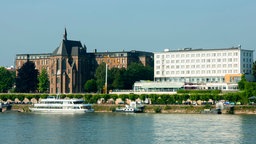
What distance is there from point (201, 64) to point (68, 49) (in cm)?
3676

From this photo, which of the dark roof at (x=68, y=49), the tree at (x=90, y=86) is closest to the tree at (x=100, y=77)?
the tree at (x=90, y=86)

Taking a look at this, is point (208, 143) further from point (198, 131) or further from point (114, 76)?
point (114, 76)

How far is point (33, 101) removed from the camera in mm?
132750

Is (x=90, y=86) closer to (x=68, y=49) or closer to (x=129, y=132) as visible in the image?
(x=68, y=49)

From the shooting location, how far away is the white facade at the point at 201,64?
140500 millimetres

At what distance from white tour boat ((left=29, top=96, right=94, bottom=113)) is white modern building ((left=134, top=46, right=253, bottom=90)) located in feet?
102

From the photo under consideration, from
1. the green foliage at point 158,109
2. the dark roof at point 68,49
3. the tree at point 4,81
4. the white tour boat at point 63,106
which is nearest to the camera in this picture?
the green foliage at point 158,109

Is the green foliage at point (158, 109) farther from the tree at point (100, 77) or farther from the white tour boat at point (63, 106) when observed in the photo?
the tree at point (100, 77)

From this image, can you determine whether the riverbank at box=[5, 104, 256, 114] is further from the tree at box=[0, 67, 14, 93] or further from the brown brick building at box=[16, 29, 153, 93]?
the tree at box=[0, 67, 14, 93]

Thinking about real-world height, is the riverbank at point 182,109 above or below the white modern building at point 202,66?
below

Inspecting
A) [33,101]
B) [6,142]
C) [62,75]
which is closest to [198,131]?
[6,142]

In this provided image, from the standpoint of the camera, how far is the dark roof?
156 meters

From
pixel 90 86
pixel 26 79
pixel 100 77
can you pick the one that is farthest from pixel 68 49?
pixel 100 77

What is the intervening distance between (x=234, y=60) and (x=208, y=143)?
8530 cm
